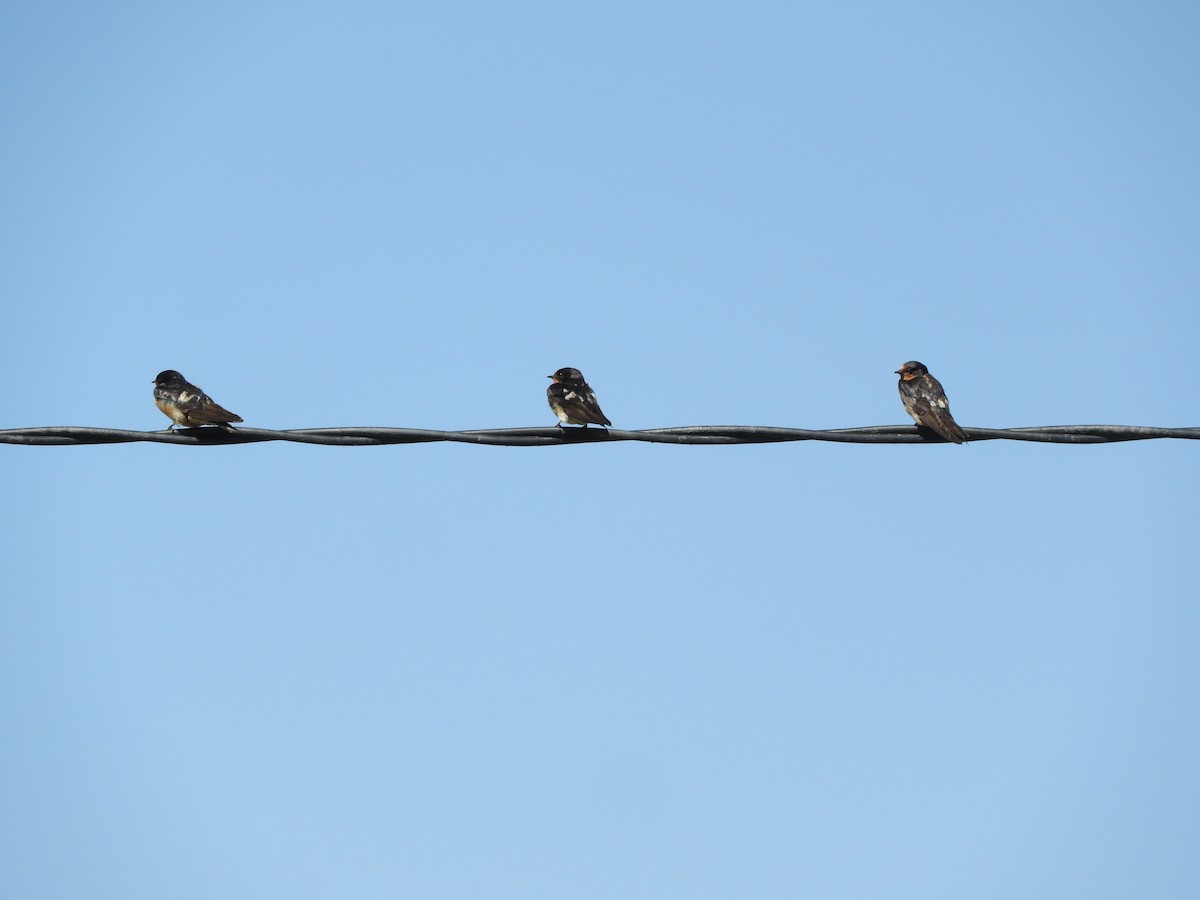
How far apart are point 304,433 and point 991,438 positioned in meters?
4.19

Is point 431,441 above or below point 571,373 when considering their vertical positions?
below

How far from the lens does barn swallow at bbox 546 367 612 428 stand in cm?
1203

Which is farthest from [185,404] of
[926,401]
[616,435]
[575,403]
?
[926,401]

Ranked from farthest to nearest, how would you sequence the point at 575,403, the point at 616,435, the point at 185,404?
the point at 575,403 < the point at 185,404 < the point at 616,435

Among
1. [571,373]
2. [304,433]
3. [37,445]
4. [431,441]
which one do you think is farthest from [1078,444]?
[37,445]

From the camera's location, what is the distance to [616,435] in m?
8.35

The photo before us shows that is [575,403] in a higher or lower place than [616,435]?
higher

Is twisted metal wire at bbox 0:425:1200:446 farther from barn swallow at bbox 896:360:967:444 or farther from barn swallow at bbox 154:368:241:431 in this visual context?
barn swallow at bbox 154:368:241:431

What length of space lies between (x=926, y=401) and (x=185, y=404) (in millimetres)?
6024

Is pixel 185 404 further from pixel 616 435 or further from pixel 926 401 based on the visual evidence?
pixel 926 401

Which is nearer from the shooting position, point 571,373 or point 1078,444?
point 1078,444

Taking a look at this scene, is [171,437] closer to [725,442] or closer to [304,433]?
[304,433]

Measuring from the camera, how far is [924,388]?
37.3 feet

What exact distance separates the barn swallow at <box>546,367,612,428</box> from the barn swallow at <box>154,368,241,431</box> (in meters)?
2.80
